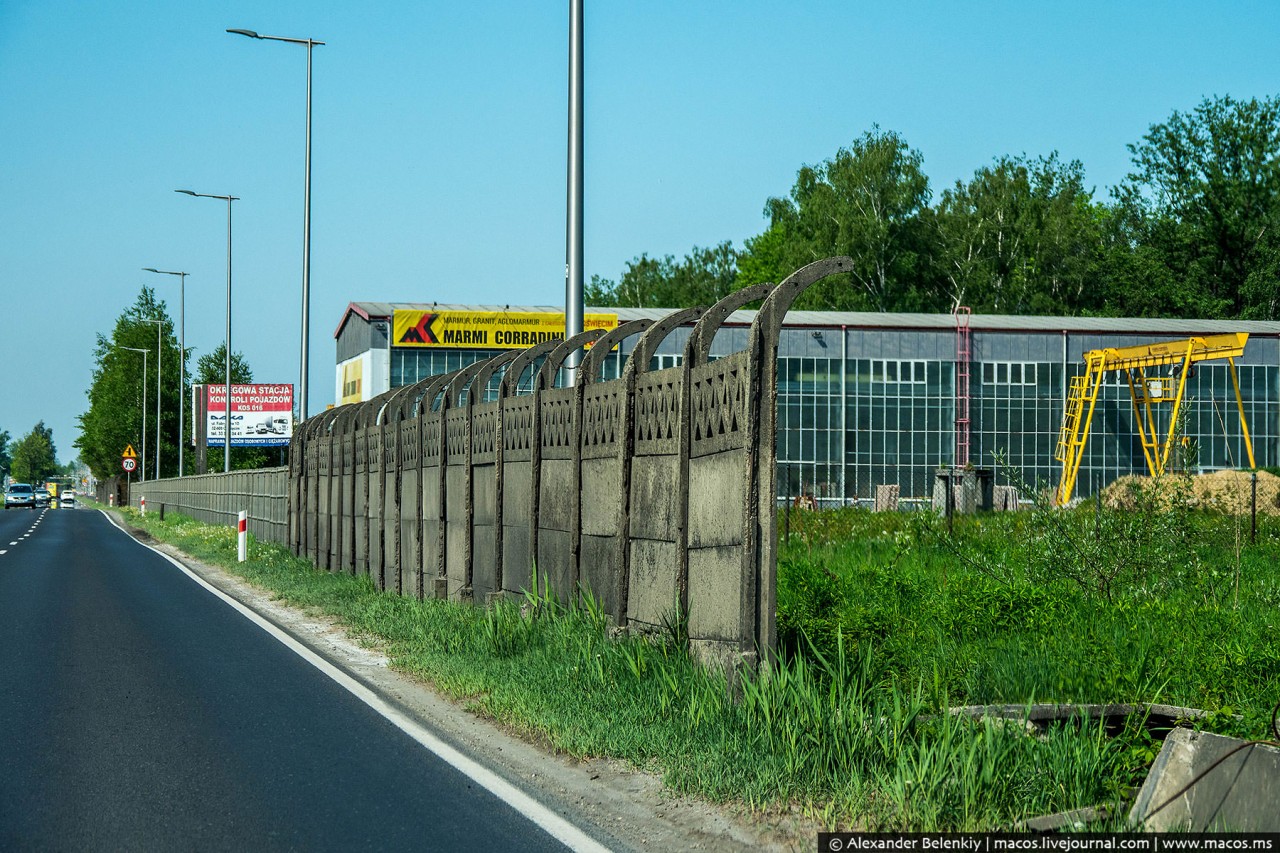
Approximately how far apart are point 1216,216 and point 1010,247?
10.6m

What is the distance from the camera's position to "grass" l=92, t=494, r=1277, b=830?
6.08m

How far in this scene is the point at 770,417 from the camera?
822 centimetres

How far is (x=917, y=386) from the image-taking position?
59531mm

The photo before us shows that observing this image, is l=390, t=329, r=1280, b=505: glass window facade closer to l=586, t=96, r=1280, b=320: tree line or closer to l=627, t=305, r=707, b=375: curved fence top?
l=586, t=96, r=1280, b=320: tree line

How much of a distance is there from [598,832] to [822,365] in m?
53.6

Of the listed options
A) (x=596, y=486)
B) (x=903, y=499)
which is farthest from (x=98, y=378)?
(x=596, y=486)

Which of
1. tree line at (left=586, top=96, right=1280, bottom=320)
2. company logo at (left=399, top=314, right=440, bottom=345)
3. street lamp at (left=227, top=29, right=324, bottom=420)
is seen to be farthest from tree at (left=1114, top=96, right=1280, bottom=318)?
street lamp at (left=227, top=29, right=324, bottom=420)

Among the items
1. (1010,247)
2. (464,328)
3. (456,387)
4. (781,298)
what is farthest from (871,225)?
(781,298)

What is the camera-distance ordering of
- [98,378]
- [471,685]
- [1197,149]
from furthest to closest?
[98,378] < [1197,149] < [471,685]

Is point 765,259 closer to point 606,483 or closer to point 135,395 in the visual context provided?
point 135,395

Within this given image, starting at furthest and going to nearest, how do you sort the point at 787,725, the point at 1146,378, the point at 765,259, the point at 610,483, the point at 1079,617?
the point at 765,259 → the point at 1146,378 → the point at 610,483 → the point at 1079,617 → the point at 787,725

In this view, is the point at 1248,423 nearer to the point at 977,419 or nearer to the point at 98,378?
the point at 977,419

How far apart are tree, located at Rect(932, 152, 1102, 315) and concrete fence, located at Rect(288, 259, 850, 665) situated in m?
60.8

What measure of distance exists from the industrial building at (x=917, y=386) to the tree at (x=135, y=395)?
45304 mm
